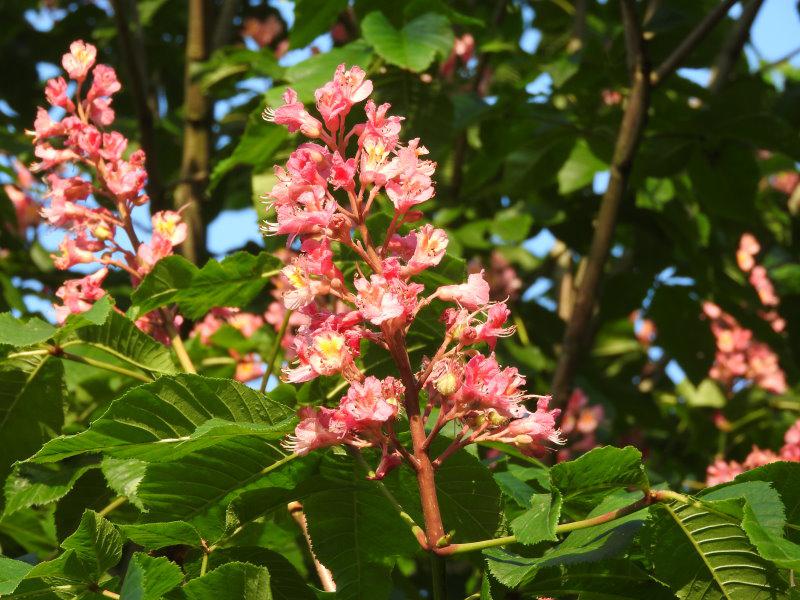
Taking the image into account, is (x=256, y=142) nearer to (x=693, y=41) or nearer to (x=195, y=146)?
(x=195, y=146)

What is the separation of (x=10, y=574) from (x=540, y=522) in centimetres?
69

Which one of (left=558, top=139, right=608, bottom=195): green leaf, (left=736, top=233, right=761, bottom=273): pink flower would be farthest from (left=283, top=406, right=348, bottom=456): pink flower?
(left=736, top=233, right=761, bottom=273): pink flower

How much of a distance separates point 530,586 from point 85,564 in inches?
23.3

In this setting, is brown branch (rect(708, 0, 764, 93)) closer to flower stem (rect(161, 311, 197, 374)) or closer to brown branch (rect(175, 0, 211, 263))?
brown branch (rect(175, 0, 211, 263))

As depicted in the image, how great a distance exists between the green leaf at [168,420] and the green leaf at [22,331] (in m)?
0.34

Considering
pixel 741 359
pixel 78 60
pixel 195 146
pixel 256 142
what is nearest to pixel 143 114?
pixel 195 146

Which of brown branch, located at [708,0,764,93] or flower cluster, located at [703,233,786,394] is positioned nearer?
brown branch, located at [708,0,764,93]

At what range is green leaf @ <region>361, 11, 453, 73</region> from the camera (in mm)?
2416

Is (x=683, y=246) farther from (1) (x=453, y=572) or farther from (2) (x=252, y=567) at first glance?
(2) (x=252, y=567)

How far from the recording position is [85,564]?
127cm

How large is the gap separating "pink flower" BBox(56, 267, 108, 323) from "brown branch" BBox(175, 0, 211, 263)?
1276 mm

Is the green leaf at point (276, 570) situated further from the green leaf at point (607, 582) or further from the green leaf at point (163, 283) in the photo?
the green leaf at point (163, 283)

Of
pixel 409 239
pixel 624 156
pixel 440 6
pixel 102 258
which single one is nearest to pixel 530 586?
pixel 409 239

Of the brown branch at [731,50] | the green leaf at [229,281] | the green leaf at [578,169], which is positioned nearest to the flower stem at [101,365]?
the green leaf at [229,281]
